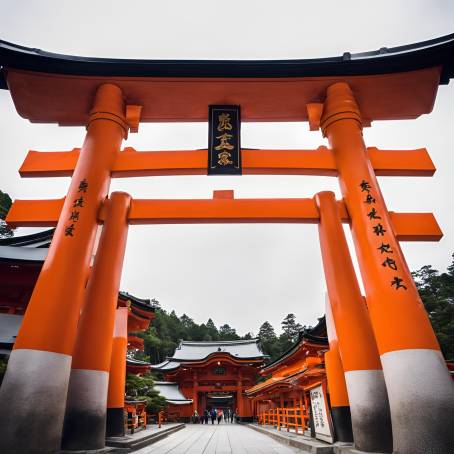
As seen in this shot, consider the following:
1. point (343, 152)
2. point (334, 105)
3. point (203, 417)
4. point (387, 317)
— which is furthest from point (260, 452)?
point (203, 417)

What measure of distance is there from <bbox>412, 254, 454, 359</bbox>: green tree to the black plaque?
85.9 feet

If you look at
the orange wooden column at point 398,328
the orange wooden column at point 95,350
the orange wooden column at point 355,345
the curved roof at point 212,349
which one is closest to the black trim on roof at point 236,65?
the orange wooden column at point 398,328

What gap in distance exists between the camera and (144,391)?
15047 millimetres

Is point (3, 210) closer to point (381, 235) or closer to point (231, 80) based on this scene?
point (231, 80)

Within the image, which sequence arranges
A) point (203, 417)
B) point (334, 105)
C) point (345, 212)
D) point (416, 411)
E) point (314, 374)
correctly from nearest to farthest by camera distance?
point (416, 411), point (345, 212), point (334, 105), point (314, 374), point (203, 417)

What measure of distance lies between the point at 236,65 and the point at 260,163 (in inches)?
82.9

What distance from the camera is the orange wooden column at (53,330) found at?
3.97 m

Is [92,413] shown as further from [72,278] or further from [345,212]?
[345,212]

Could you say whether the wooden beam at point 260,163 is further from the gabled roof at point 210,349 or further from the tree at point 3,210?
the tree at point 3,210

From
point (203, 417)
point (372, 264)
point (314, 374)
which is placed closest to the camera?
point (372, 264)

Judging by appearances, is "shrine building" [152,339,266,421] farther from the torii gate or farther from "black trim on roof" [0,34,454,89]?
"black trim on roof" [0,34,454,89]

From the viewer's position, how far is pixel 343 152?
601cm

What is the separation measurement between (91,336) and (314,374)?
6267 millimetres

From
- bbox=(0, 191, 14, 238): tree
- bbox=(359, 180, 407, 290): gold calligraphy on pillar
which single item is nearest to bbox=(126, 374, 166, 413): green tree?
bbox=(359, 180, 407, 290): gold calligraphy on pillar
